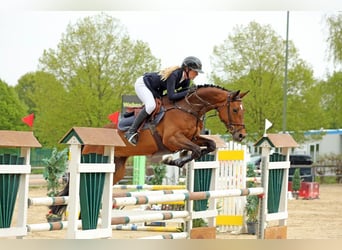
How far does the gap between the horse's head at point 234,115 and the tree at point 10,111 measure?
24.3m

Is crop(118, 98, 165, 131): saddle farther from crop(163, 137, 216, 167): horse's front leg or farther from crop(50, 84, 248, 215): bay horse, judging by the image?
crop(163, 137, 216, 167): horse's front leg

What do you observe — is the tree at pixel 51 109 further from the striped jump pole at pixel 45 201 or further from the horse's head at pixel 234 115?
the striped jump pole at pixel 45 201

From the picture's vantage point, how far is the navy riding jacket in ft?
25.7

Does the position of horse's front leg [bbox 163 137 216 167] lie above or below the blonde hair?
below

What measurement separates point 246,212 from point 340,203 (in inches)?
351

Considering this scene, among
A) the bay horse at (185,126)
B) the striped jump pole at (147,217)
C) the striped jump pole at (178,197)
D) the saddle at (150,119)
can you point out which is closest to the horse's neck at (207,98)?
the bay horse at (185,126)

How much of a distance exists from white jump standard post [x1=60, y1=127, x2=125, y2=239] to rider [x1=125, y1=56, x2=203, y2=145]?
5.82ft

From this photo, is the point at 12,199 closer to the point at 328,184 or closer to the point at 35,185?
the point at 35,185

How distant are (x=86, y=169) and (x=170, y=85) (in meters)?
2.20

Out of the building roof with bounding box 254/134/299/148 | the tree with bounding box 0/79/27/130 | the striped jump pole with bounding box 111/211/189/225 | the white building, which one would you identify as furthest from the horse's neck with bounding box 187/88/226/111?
the white building

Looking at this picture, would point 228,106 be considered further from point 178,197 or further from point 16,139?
point 16,139

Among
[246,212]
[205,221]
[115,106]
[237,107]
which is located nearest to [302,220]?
[246,212]

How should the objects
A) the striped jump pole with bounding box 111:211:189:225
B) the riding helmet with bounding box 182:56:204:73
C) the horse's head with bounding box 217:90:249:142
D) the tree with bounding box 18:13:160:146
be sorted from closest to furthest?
the striped jump pole with bounding box 111:211:189:225
the riding helmet with bounding box 182:56:204:73
the horse's head with bounding box 217:90:249:142
the tree with bounding box 18:13:160:146

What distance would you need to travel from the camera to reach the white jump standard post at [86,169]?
572cm
